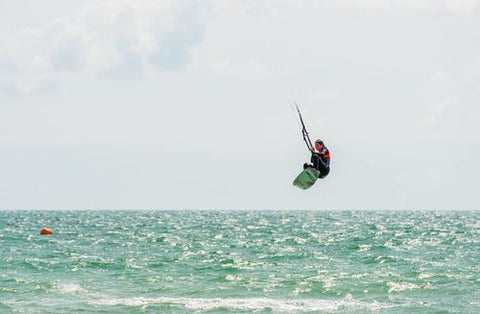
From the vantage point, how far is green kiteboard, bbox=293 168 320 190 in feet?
62.0

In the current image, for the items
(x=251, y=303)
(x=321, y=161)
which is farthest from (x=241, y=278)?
(x=321, y=161)

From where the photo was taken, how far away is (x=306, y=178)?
1897 cm

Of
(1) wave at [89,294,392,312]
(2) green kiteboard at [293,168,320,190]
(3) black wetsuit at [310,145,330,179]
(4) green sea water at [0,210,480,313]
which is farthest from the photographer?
(4) green sea water at [0,210,480,313]

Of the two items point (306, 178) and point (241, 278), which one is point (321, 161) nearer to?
point (306, 178)

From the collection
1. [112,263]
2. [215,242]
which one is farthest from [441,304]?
[215,242]

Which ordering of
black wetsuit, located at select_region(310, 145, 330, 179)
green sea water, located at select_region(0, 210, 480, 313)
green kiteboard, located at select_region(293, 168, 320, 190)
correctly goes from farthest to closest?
1. green sea water, located at select_region(0, 210, 480, 313)
2. black wetsuit, located at select_region(310, 145, 330, 179)
3. green kiteboard, located at select_region(293, 168, 320, 190)

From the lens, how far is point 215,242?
64000mm

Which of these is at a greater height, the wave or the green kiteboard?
the green kiteboard

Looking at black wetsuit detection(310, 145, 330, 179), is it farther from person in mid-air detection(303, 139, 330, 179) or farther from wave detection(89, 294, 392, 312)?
wave detection(89, 294, 392, 312)

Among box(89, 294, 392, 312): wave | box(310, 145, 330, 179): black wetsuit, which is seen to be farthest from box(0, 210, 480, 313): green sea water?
box(310, 145, 330, 179): black wetsuit

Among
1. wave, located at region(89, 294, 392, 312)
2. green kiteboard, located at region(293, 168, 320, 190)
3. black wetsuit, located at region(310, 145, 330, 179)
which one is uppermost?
black wetsuit, located at region(310, 145, 330, 179)

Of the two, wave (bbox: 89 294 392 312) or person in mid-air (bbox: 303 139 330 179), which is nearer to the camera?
person in mid-air (bbox: 303 139 330 179)

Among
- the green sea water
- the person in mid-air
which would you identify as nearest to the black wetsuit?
the person in mid-air

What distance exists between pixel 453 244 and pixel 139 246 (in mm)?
22894
